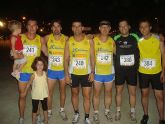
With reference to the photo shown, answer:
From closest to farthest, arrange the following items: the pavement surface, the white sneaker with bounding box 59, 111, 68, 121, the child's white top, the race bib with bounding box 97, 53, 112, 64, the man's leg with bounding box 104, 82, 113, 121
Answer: the child's white top < the race bib with bounding box 97, 53, 112, 64 < the man's leg with bounding box 104, 82, 113, 121 < the pavement surface < the white sneaker with bounding box 59, 111, 68, 121

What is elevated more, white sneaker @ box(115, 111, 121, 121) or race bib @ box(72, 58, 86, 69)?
race bib @ box(72, 58, 86, 69)

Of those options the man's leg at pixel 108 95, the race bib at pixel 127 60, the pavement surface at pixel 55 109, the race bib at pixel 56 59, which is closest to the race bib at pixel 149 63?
the race bib at pixel 127 60

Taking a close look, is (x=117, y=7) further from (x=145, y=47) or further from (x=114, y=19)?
(x=145, y=47)

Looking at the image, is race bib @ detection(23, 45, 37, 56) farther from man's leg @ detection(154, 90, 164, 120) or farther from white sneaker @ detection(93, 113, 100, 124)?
man's leg @ detection(154, 90, 164, 120)

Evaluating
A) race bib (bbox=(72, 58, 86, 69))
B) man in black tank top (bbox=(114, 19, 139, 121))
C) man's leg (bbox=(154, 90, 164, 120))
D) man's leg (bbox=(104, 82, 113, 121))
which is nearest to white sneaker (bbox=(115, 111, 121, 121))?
man's leg (bbox=(104, 82, 113, 121))

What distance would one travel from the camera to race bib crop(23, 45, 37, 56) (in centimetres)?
582

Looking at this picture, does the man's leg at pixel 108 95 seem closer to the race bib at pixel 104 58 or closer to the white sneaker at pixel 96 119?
the white sneaker at pixel 96 119

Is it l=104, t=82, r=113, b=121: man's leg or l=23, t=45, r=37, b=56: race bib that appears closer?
l=23, t=45, r=37, b=56: race bib

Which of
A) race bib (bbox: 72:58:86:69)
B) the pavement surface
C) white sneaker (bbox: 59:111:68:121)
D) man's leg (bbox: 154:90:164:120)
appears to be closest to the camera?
man's leg (bbox: 154:90:164:120)

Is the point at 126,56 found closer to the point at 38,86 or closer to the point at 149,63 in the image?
the point at 149,63

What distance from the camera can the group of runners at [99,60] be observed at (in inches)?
227

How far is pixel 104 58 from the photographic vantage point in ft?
19.6

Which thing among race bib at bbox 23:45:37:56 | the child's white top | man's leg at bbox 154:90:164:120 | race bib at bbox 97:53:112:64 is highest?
race bib at bbox 23:45:37:56

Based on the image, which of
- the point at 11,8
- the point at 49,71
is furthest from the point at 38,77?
the point at 11,8
